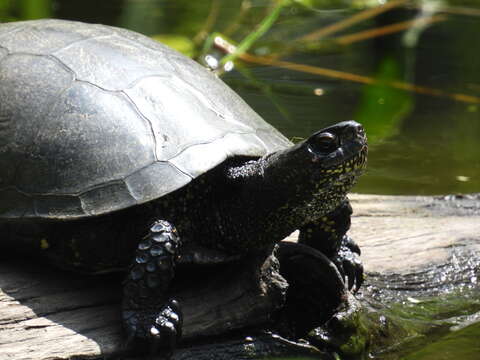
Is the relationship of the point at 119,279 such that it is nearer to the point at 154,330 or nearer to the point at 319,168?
the point at 154,330

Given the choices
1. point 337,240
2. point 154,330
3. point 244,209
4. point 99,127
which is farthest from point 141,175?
point 337,240

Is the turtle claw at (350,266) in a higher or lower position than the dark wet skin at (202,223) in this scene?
lower

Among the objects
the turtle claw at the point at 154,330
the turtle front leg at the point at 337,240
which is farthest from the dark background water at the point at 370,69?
the turtle claw at the point at 154,330

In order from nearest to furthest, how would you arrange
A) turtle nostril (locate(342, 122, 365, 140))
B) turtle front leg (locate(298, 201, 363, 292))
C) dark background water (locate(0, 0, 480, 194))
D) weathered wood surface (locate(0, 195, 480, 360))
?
weathered wood surface (locate(0, 195, 480, 360)) < turtle nostril (locate(342, 122, 365, 140)) < turtle front leg (locate(298, 201, 363, 292)) < dark background water (locate(0, 0, 480, 194))

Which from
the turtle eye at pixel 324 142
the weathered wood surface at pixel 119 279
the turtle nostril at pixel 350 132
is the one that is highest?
the turtle nostril at pixel 350 132

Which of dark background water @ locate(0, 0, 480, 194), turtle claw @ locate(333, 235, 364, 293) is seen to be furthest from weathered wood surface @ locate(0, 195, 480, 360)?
dark background water @ locate(0, 0, 480, 194)

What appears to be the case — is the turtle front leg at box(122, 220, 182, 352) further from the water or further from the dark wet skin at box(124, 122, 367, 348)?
the water

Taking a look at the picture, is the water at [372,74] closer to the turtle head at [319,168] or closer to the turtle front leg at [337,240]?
the turtle front leg at [337,240]
